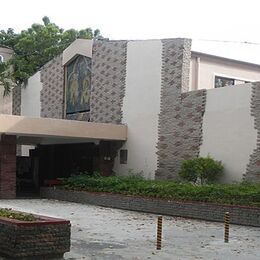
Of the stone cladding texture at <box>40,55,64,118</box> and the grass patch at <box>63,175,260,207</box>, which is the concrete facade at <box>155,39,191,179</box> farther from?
the stone cladding texture at <box>40,55,64,118</box>

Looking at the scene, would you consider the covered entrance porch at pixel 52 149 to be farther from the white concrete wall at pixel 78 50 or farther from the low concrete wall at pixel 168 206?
the white concrete wall at pixel 78 50

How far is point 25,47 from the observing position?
1677 inches

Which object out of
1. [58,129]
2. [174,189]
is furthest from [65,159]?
[174,189]

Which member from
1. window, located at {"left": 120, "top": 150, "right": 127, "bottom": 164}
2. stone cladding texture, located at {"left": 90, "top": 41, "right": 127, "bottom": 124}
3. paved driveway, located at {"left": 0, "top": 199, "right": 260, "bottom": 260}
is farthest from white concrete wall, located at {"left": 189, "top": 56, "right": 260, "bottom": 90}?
paved driveway, located at {"left": 0, "top": 199, "right": 260, "bottom": 260}

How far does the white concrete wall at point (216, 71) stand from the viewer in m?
24.1

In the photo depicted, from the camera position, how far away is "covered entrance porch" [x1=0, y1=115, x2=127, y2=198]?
23.0 m

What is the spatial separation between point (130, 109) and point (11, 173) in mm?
6510

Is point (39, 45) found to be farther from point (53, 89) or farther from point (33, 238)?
point (33, 238)

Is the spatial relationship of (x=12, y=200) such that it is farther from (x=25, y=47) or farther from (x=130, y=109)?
(x=25, y=47)

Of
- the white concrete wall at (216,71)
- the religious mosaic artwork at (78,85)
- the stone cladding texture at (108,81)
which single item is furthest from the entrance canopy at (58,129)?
the white concrete wall at (216,71)

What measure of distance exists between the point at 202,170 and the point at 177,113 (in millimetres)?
3535

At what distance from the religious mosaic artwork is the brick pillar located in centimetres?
641

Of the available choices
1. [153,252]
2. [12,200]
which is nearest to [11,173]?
[12,200]

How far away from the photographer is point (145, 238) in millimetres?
12578
